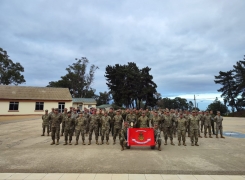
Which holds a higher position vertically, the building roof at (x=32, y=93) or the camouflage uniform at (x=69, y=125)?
the building roof at (x=32, y=93)

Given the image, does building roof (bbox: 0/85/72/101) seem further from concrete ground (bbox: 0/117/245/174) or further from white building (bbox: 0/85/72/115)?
concrete ground (bbox: 0/117/245/174)

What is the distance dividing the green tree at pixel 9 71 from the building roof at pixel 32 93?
14.4m

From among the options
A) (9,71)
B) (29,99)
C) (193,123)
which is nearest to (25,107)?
(29,99)

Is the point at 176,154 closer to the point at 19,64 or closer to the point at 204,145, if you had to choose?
the point at 204,145

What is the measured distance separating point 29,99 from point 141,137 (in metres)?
26.3

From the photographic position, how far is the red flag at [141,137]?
29.9 feet

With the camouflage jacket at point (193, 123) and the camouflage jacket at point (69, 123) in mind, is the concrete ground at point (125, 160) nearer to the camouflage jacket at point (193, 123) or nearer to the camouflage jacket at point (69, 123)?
the camouflage jacket at point (69, 123)

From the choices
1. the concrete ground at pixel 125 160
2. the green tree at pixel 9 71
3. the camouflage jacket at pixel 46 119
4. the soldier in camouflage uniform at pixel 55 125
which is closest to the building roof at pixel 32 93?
the green tree at pixel 9 71

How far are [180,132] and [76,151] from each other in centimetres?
539

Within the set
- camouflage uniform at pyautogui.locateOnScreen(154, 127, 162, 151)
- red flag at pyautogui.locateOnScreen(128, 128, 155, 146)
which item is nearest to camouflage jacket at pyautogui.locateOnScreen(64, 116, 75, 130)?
red flag at pyautogui.locateOnScreen(128, 128, 155, 146)

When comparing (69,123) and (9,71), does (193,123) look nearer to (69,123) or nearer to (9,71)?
(69,123)

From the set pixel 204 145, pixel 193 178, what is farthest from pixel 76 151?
pixel 204 145

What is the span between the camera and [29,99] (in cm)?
3042

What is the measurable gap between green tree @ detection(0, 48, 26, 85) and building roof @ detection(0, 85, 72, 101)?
1440cm
